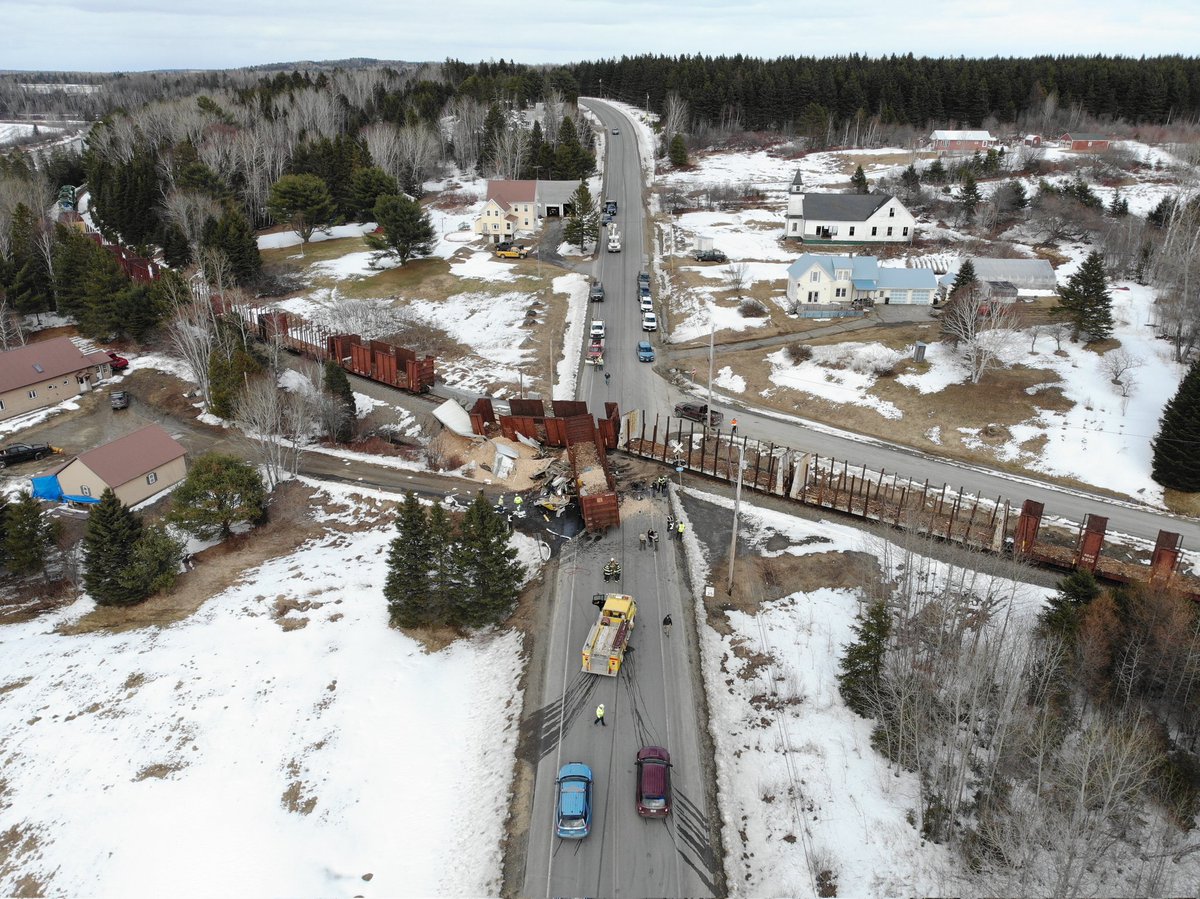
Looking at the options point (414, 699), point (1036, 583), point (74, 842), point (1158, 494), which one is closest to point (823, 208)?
point (1158, 494)

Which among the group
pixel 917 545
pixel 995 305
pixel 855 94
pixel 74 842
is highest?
pixel 855 94

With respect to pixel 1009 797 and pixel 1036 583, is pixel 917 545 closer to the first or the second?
pixel 1036 583

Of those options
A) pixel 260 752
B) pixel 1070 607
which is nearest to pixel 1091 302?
pixel 1070 607

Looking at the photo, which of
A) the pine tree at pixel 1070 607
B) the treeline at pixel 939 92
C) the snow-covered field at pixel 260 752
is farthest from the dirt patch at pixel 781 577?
the treeline at pixel 939 92

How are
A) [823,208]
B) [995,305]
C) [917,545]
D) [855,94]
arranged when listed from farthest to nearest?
1. [855,94]
2. [823,208]
3. [995,305]
4. [917,545]

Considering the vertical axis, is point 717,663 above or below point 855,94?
below

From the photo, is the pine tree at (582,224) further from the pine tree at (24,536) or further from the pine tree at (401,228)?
the pine tree at (24,536)

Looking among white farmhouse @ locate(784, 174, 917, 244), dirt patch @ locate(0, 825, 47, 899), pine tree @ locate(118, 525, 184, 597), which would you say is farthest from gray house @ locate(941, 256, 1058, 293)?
dirt patch @ locate(0, 825, 47, 899)
